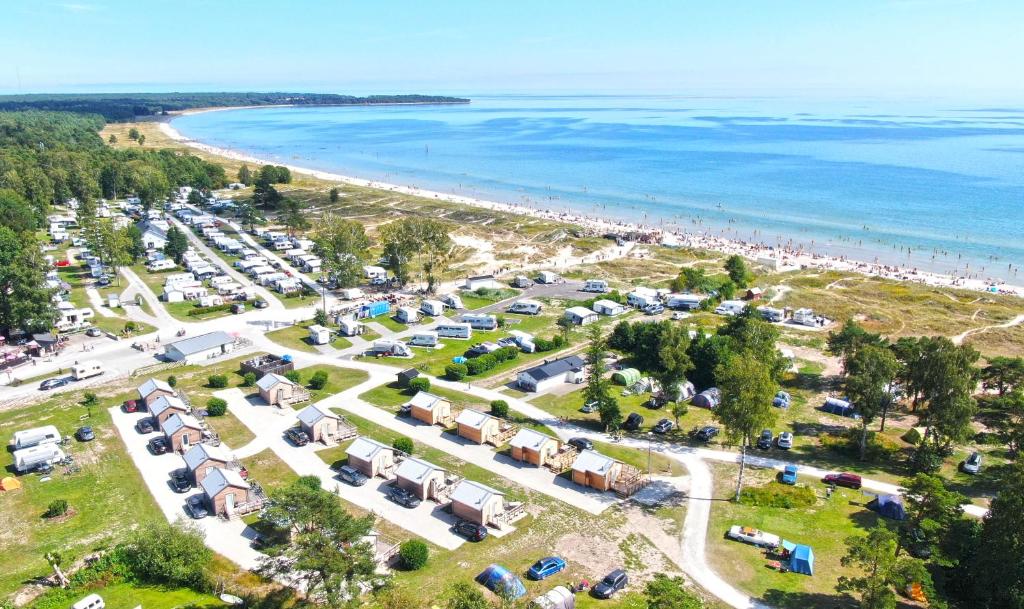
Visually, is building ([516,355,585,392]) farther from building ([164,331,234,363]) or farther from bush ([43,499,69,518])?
bush ([43,499,69,518])

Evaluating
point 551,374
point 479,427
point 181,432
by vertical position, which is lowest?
point 551,374

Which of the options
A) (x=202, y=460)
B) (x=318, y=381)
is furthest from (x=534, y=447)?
(x=318, y=381)

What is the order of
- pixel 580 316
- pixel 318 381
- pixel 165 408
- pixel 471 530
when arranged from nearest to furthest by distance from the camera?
pixel 471 530 < pixel 165 408 < pixel 318 381 < pixel 580 316

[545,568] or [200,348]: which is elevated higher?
[200,348]

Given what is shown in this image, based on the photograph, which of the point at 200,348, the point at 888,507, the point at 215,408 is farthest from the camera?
the point at 200,348

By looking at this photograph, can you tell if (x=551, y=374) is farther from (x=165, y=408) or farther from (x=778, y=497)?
(x=165, y=408)

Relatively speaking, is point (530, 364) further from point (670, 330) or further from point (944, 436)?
point (944, 436)

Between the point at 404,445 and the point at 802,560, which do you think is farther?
the point at 404,445
